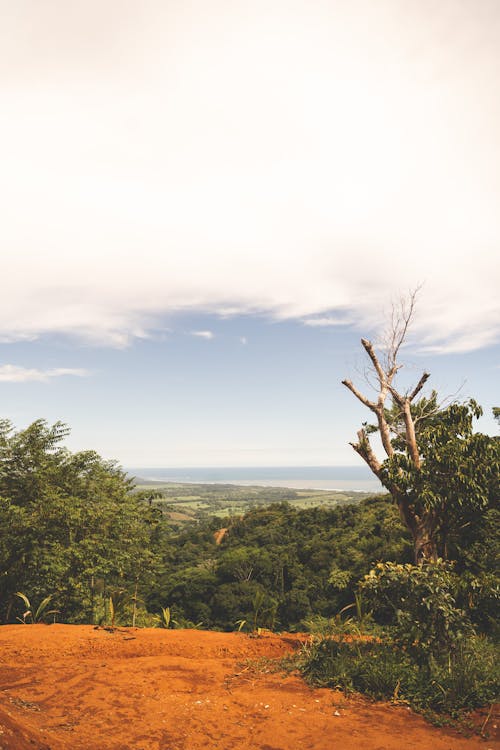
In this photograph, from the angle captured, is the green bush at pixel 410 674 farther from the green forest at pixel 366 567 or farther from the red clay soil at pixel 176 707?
the red clay soil at pixel 176 707

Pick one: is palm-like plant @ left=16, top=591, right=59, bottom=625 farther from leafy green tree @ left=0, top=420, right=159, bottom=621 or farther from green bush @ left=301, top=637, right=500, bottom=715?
green bush @ left=301, top=637, right=500, bottom=715

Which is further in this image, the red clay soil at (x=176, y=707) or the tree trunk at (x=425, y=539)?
the tree trunk at (x=425, y=539)

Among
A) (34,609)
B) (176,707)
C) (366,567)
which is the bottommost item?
(366,567)

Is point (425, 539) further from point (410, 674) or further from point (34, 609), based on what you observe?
point (34, 609)

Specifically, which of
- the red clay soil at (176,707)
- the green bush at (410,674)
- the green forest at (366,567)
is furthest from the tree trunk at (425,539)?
the red clay soil at (176,707)

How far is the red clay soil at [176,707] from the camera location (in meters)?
5.09

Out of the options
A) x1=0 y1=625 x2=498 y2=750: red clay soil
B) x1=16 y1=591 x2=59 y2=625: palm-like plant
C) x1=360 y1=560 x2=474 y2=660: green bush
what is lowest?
x1=16 y1=591 x2=59 y2=625: palm-like plant

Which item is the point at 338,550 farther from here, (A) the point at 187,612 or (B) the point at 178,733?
(B) the point at 178,733

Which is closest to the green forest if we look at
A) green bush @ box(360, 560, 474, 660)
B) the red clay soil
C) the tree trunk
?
green bush @ box(360, 560, 474, 660)

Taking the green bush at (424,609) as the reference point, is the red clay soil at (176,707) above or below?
below

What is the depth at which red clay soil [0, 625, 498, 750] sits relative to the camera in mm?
5090

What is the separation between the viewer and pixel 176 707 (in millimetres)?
6031

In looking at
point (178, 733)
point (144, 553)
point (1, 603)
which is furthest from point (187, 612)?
point (178, 733)

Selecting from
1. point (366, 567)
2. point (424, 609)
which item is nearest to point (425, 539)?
point (424, 609)
